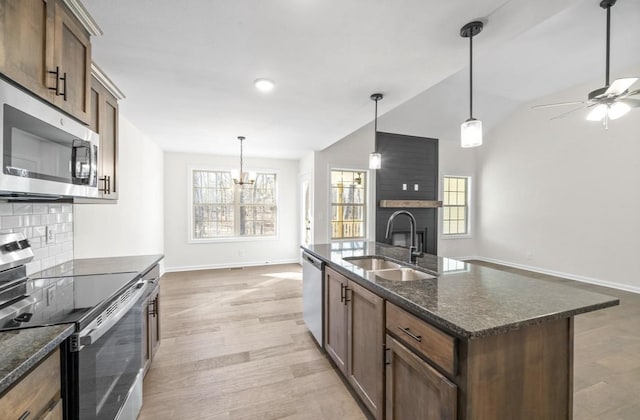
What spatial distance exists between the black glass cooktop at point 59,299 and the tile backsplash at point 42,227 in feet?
0.88

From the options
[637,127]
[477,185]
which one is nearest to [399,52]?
[637,127]

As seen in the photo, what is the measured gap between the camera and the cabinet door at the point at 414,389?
1034mm

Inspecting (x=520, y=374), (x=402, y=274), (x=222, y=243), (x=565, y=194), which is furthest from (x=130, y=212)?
(x=565, y=194)

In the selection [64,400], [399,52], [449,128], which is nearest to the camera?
[64,400]

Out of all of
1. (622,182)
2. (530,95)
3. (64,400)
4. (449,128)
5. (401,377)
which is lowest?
(401,377)

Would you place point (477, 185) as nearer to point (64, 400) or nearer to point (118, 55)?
point (118, 55)

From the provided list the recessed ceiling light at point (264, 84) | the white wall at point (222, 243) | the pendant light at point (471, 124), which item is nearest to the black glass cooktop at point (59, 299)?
the recessed ceiling light at point (264, 84)

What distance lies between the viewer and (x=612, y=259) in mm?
4336

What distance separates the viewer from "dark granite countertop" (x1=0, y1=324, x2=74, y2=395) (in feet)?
2.42

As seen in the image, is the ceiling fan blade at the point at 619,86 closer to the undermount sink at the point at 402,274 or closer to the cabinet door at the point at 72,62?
the undermount sink at the point at 402,274

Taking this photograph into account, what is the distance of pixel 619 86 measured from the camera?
230 cm

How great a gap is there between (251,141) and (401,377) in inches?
160

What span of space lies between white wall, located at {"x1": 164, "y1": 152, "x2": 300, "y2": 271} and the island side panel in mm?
5211

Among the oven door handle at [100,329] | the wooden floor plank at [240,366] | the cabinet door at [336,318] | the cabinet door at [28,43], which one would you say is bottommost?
the wooden floor plank at [240,366]
